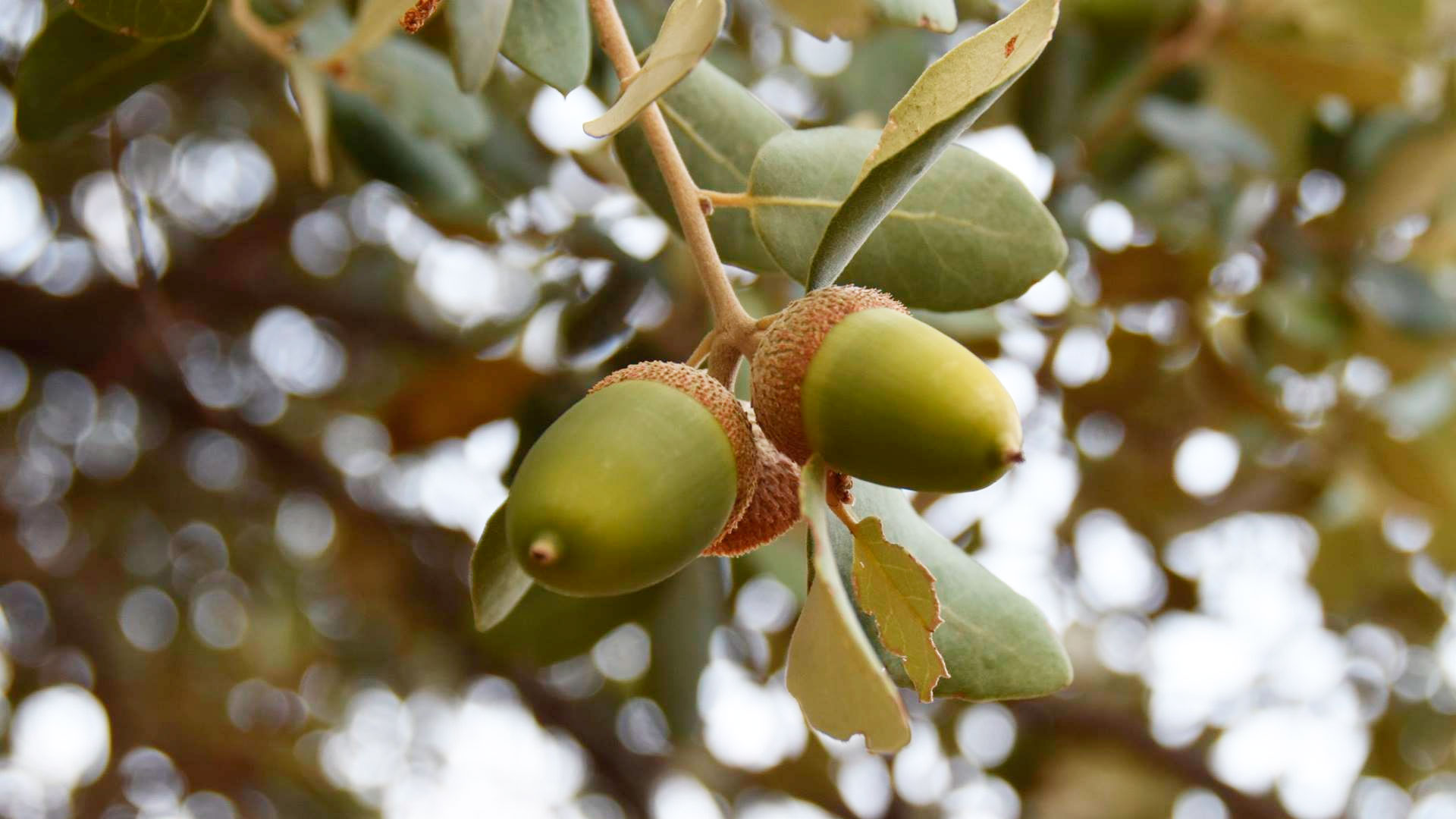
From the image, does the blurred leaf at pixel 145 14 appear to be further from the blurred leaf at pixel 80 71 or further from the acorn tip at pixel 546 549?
the acorn tip at pixel 546 549

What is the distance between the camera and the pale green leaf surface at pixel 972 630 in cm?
85

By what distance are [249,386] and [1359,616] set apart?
2970 mm

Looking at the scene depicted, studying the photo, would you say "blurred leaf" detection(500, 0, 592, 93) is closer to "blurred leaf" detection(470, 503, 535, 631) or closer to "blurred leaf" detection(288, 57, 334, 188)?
"blurred leaf" detection(470, 503, 535, 631)

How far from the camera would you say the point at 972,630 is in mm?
862

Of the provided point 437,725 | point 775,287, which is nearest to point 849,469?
point 775,287

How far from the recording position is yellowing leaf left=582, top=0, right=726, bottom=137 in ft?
2.28

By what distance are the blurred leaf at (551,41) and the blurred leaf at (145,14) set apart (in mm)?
219

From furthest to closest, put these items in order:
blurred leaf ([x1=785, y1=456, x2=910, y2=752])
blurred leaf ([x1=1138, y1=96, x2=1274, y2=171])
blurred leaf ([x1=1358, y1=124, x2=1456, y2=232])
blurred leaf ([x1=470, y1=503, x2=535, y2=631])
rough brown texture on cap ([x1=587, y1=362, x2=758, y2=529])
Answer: blurred leaf ([x1=1358, y1=124, x2=1456, y2=232])
blurred leaf ([x1=1138, y1=96, x2=1274, y2=171])
blurred leaf ([x1=470, y1=503, x2=535, y2=631])
rough brown texture on cap ([x1=587, y1=362, x2=758, y2=529])
blurred leaf ([x1=785, y1=456, x2=910, y2=752])

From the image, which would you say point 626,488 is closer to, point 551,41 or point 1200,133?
point 551,41

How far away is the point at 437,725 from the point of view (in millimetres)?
4223

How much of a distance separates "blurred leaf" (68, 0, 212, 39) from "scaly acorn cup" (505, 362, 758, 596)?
0.42 meters

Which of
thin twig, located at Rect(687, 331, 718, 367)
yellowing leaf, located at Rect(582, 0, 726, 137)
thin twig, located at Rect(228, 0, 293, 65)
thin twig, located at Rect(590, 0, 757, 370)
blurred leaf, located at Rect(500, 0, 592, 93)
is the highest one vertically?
yellowing leaf, located at Rect(582, 0, 726, 137)

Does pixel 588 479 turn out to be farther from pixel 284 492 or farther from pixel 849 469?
pixel 284 492

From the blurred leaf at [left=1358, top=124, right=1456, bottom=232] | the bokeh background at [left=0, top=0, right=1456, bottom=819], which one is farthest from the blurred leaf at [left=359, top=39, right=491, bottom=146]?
the blurred leaf at [left=1358, top=124, right=1456, bottom=232]
